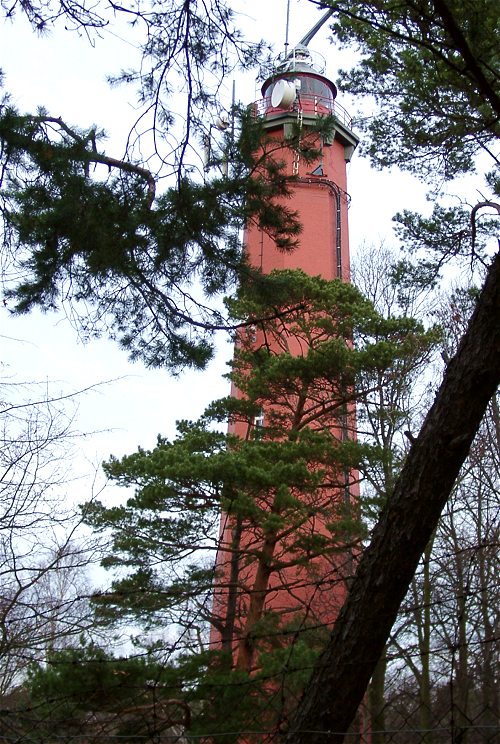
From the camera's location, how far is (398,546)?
2.13m

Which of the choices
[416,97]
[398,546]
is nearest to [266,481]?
[416,97]

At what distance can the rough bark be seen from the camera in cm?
212

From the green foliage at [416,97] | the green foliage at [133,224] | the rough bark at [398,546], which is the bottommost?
the rough bark at [398,546]

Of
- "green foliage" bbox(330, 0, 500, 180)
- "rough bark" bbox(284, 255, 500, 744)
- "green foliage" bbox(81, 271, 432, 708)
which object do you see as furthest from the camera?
"green foliage" bbox(81, 271, 432, 708)

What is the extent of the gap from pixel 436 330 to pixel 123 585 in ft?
17.6

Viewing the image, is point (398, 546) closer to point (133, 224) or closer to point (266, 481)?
point (133, 224)

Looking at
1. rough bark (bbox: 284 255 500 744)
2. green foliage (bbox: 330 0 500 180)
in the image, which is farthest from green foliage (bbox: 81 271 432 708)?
rough bark (bbox: 284 255 500 744)

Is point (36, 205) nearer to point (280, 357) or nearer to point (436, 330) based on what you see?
point (280, 357)

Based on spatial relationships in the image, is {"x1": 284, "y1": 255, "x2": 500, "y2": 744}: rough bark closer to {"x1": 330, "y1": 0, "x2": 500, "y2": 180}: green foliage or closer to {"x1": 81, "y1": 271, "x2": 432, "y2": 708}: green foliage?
{"x1": 330, "y1": 0, "x2": 500, "y2": 180}: green foliage

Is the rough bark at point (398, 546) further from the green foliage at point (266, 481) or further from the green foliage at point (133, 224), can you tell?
the green foliage at point (266, 481)

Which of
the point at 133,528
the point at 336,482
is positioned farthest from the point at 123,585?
the point at 336,482

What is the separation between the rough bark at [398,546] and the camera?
212cm

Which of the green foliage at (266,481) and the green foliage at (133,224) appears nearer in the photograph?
the green foliage at (133,224)

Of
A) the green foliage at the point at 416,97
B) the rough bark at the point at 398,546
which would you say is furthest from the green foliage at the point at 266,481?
the rough bark at the point at 398,546
